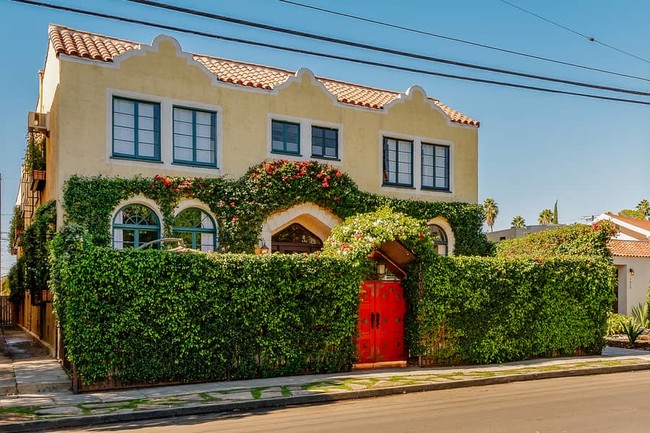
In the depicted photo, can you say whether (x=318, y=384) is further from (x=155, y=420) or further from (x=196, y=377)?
(x=155, y=420)

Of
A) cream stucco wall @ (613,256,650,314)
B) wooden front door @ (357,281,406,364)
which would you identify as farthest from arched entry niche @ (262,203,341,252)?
cream stucco wall @ (613,256,650,314)

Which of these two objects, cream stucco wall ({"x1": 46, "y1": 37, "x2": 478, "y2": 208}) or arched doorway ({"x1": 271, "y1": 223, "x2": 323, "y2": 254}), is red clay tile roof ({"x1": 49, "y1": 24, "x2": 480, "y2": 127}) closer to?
cream stucco wall ({"x1": 46, "y1": 37, "x2": 478, "y2": 208})

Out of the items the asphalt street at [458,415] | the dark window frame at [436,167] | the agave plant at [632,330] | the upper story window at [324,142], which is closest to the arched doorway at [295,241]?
the upper story window at [324,142]

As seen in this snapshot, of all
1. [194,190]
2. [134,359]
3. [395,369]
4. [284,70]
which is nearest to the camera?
[134,359]

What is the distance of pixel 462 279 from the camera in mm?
17047

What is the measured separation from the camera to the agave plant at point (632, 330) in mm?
22422

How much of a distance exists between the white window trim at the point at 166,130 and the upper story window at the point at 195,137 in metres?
0.14

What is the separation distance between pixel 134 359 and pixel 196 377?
4.55 feet

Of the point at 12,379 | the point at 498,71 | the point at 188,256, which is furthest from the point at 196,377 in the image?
the point at 498,71

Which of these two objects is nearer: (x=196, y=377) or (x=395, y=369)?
(x=196, y=377)

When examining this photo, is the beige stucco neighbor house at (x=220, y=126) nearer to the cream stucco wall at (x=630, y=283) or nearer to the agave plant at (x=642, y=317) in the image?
the agave plant at (x=642, y=317)

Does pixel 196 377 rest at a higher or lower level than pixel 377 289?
lower

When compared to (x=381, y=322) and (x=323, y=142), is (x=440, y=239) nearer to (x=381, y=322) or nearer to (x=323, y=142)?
(x=323, y=142)

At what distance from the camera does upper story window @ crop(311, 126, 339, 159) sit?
20.7 m
